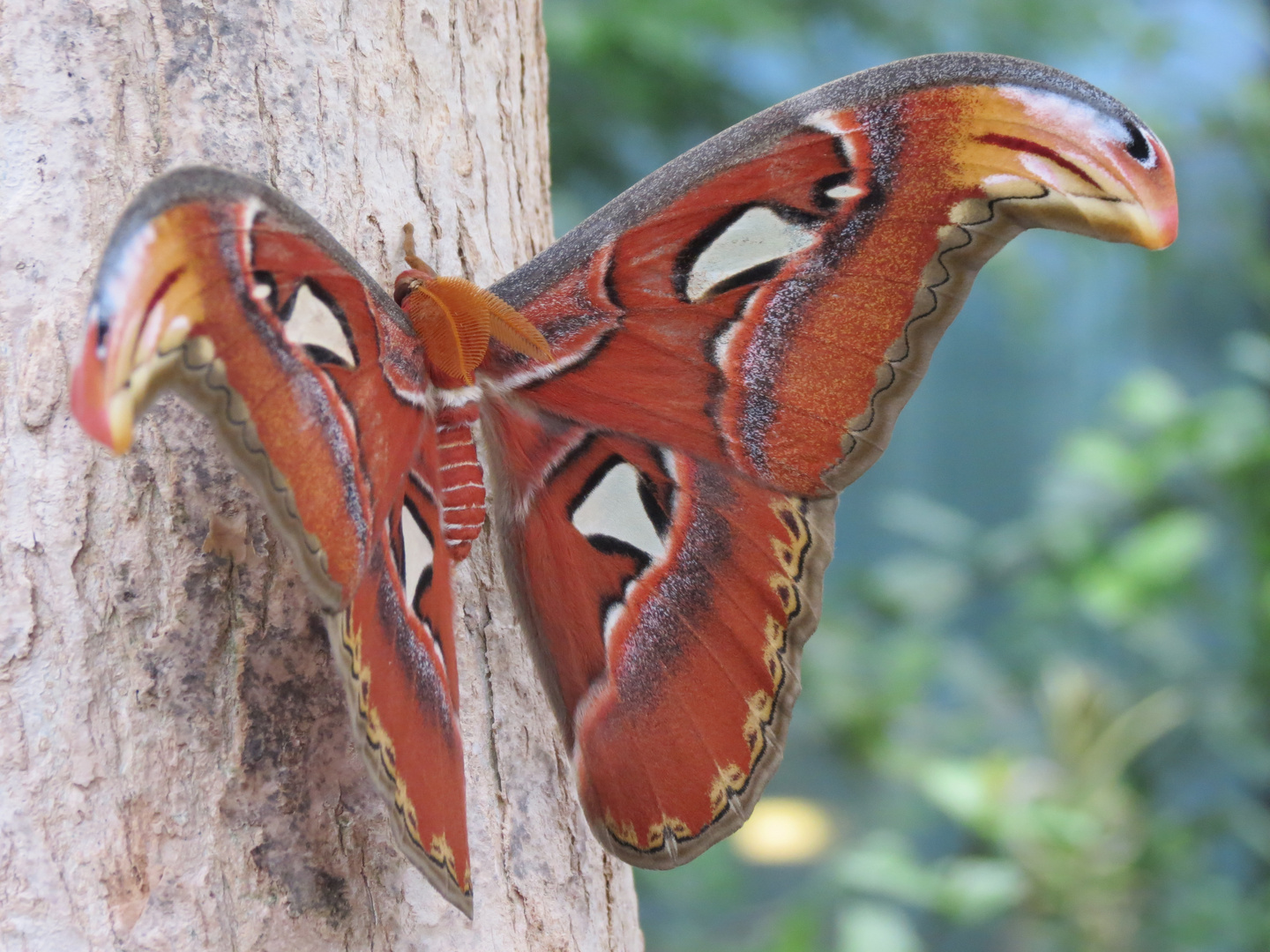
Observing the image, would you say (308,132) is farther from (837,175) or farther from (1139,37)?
(1139,37)

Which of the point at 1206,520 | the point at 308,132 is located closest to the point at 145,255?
the point at 308,132

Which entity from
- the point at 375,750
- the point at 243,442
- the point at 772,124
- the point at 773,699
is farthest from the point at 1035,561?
the point at 243,442

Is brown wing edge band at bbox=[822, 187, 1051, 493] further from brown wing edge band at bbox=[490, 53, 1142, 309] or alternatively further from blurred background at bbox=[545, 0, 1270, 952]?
blurred background at bbox=[545, 0, 1270, 952]

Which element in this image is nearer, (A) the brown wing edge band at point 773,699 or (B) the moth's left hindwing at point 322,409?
(B) the moth's left hindwing at point 322,409

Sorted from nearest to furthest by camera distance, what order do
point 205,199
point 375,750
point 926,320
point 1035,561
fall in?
1. point 205,199
2. point 375,750
3. point 926,320
4. point 1035,561

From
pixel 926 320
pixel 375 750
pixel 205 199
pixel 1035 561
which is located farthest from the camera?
pixel 1035 561

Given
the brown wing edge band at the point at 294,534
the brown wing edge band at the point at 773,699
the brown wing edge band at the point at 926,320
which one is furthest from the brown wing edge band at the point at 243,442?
the brown wing edge band at the point at 926,320

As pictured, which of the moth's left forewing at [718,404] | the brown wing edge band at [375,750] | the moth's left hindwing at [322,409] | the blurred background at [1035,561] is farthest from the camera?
the blurred background at [1035,561]

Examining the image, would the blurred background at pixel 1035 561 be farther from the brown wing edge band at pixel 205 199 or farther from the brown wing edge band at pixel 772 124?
the brown wing edge band at pixel 205 199

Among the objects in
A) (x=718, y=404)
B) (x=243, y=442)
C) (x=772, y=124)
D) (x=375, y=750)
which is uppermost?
(x=772, y=124)

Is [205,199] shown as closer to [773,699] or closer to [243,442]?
Answer: [243,442]
